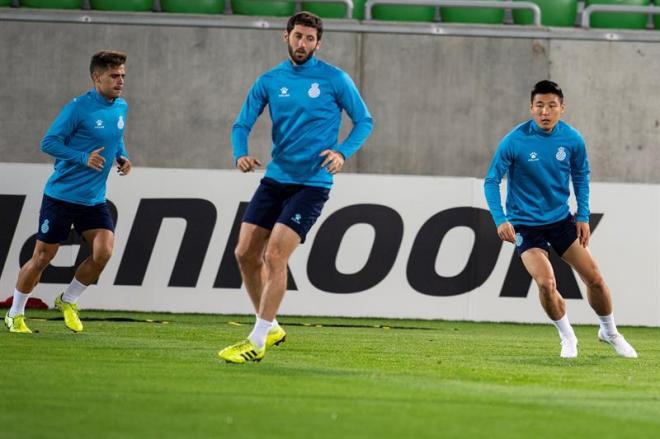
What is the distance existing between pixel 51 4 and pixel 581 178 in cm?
946

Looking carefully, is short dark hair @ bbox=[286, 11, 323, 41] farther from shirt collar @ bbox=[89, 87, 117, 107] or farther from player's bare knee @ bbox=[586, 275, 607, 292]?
player's bare knee @ bbox=[586, 275, 607, 292]

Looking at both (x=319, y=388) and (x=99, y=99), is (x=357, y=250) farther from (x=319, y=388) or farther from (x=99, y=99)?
(x=319, y=388)

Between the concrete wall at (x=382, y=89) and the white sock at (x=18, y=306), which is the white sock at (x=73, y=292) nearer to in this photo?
the white sock at (x=18, y=306)

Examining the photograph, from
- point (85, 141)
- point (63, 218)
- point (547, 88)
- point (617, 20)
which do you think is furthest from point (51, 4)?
point (547, 88)

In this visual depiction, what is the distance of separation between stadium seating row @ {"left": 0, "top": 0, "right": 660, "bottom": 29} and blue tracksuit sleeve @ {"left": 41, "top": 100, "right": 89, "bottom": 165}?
6.83 metres

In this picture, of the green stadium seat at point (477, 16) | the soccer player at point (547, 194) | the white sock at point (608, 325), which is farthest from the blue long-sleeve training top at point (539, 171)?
the green stadium seat at point (477, 16)

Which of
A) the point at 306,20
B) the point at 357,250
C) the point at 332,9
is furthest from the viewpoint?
the point at 332,9

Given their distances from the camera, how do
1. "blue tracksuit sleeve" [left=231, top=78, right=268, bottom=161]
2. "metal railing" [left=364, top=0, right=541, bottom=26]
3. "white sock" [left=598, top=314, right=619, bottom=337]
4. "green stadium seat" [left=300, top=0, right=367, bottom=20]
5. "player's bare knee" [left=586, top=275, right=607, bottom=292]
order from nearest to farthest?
"blue tracksuit sleeve" [left=231, top=78, right=268, bottom=161], "player's bare knee" [left=586, top=275, right=607, bottom=292], "white sock" [left=598, top=314, right=619, bottom=337], "metal railing" [left=364, top=0, right=541, bottom=26], "green stadium seat" [left=300, top=0, right=367, bottom=20]

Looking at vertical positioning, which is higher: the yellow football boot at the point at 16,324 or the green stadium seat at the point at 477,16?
the green stadium seat at the point at 477,16

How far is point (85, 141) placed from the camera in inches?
451

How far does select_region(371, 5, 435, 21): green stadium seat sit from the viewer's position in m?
18.3

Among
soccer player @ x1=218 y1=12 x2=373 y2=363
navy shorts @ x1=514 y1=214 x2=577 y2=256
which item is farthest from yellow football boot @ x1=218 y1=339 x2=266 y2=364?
navy shorts @ x1=514 y1=214 x2=577 y2=256

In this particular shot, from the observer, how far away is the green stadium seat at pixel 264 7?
1805cm

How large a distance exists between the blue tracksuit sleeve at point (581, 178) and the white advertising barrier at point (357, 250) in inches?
174
